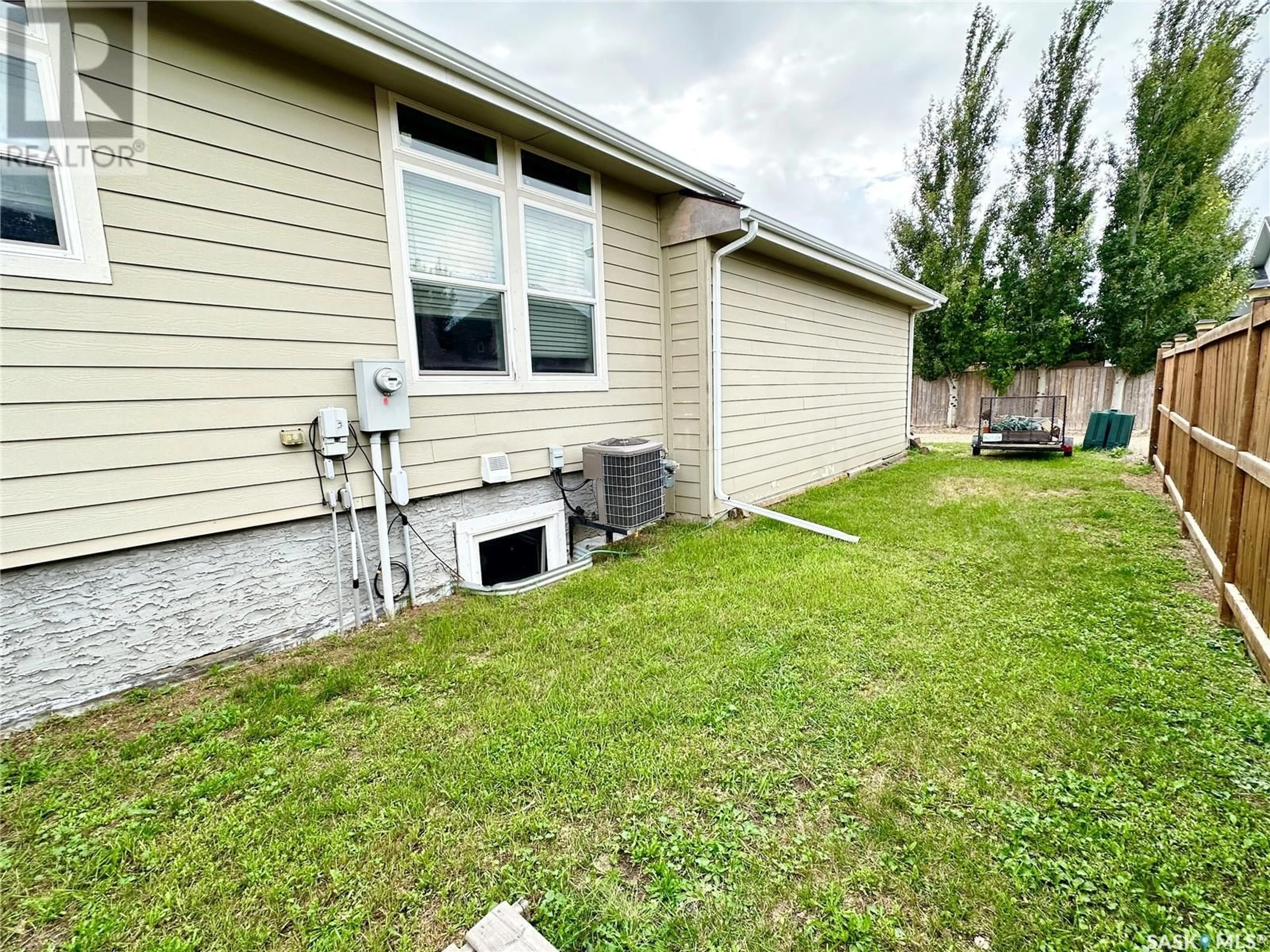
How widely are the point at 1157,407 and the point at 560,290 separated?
8793 millimetres

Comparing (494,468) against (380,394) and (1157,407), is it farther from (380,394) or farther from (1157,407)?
(1157,407)

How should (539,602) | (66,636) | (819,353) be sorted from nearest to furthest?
(66,636) < (539,602) < (819,353)

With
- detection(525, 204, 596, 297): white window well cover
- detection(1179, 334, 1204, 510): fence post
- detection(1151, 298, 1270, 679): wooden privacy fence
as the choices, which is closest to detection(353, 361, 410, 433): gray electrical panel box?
detection(525, 204, 596, 297): white window well cover

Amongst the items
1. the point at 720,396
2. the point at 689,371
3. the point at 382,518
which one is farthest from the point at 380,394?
the point at 720,396

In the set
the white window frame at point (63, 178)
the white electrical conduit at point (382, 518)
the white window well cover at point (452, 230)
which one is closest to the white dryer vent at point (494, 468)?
the white electrical conduit at point (382, 518)

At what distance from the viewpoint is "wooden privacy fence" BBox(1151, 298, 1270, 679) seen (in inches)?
101

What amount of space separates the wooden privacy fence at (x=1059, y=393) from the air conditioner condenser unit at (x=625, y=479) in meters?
13.5

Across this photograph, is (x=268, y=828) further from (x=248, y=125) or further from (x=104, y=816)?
(x=248, y=125)

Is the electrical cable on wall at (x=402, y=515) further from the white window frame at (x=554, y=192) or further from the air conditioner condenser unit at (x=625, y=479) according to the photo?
the white window frame at (x=554, y=192)

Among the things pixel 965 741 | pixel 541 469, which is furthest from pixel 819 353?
pixel 965 741

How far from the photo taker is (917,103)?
1667 cm

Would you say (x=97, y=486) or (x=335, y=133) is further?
(x=335, y=133)

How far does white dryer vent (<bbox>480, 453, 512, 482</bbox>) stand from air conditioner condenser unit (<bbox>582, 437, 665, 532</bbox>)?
0.72 m

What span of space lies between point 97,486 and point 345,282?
A: 1.54 metres
